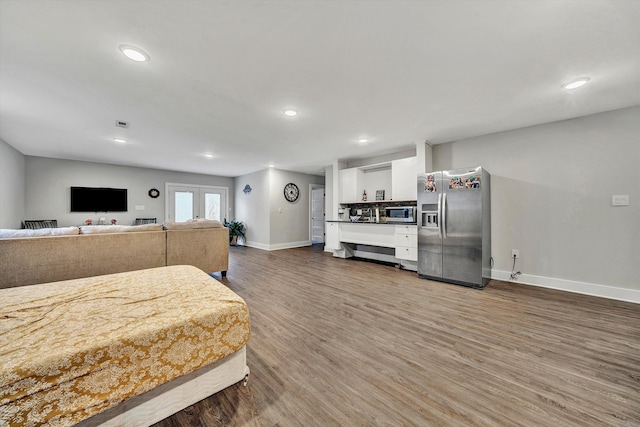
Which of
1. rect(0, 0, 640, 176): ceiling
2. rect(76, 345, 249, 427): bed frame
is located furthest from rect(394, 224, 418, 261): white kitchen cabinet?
rect(76, 345, 249, 427): bed frame

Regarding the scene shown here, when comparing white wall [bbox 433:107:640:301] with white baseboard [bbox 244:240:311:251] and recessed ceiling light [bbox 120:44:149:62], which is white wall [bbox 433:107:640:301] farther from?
white baseboard [bbox 244:240:311:251]

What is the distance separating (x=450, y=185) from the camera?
366 centimetres

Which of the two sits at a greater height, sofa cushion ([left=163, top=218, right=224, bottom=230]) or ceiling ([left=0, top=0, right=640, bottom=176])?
ceiling ([left=0, top=0, right=640, bottom=176])

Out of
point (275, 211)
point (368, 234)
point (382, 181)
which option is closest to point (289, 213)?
point (275, 211)

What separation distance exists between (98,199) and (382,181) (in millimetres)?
7338

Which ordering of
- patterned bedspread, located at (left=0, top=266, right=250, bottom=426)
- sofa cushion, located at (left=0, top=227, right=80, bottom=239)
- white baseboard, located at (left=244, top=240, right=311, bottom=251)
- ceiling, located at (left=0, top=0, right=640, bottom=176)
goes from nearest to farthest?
patterned bedspread, located at (left=0, top=266, right=250, bottom=426)
ceiling, located at (left=0, top=0, right=640, bottom=176)
sofa cushion, located at (left=0, top=227, right=80, bottom=239)
white baseboard, located at (left=244, top=240, right=311, bottom=251)

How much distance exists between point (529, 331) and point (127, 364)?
3.10m

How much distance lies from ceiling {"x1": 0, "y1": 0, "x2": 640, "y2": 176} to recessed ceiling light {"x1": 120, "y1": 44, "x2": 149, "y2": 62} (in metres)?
0.04

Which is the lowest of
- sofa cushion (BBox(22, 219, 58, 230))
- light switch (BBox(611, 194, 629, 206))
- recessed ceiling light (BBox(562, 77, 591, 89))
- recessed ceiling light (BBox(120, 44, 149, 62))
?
sofa cushion (BBox(22, 219, 58, 230))

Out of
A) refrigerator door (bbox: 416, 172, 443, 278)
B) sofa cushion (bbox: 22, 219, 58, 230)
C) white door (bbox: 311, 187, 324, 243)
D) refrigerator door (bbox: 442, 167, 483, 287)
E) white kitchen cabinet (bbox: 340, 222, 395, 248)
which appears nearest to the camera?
refrigerator door (bbox: 442, 167, 483, 287)

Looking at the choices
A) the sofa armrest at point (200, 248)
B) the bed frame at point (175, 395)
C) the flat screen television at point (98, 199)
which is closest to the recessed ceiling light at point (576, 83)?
the bed frame at point (175, 395)

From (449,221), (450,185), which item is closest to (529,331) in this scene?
(449,221)

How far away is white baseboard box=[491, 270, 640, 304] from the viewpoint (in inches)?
115

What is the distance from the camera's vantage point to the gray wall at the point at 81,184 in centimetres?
543
